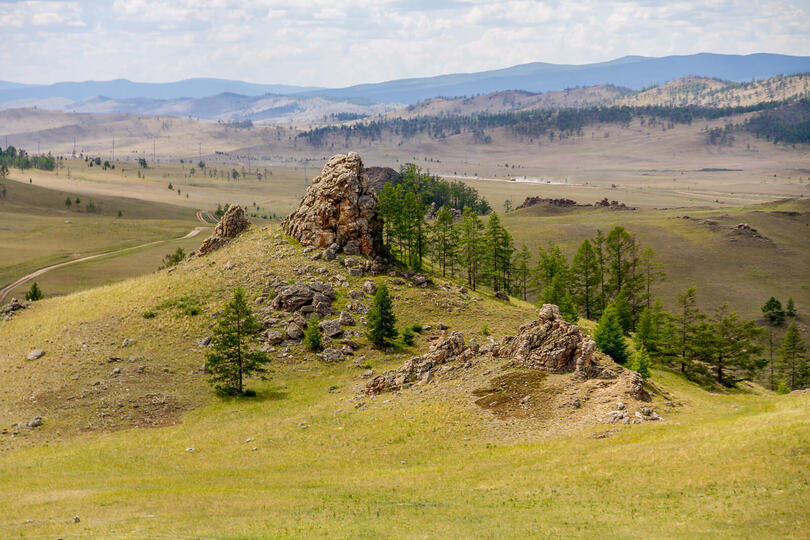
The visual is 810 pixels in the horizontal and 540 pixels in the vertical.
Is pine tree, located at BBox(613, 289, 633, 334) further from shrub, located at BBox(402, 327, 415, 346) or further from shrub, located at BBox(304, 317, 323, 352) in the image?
shrub, located at BBox(304, 317, 323, 352)

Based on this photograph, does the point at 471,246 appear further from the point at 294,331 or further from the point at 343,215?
the point at 294,331

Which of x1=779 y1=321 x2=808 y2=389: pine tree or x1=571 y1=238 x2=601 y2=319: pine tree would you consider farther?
x1=571 y1=238 x2=601 y2=319: pine tree

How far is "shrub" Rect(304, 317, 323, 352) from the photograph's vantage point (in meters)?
68.6

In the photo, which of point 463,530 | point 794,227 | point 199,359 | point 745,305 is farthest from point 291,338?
point 794,227

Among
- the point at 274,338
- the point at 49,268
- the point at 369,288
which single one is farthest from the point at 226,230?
the point at 49,268

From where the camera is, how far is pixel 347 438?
48.2 m

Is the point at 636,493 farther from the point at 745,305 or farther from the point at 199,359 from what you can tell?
the point at 745,305

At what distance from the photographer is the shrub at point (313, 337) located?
225ft

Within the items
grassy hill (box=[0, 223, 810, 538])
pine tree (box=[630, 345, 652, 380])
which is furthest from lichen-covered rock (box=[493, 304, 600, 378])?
pine tree (box=[630, 345, 652, 380])

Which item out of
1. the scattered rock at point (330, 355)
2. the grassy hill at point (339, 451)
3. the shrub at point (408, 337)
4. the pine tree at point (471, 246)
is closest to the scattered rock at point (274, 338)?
the grassy hill at point (339, 451)

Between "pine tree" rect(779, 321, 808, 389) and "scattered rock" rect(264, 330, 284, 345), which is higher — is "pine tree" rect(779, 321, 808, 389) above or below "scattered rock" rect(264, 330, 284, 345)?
below

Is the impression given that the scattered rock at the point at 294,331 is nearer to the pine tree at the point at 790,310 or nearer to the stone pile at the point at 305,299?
the stone pile at the point at 305,299

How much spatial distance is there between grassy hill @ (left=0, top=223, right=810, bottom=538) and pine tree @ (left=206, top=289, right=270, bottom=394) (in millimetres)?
2118

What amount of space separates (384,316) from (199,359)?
19338 mm
